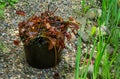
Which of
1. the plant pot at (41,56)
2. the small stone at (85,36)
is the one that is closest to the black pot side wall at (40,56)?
the plant pot at (41,56)

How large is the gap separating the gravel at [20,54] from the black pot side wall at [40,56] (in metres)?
0.05

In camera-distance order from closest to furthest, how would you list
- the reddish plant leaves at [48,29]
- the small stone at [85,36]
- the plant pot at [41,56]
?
1. the reddish plant leaves at [48,29]
2. the plant pot at [41,56]
3. the small stone at [85,36]

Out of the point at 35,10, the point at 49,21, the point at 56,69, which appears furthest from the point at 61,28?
the point at 35,10

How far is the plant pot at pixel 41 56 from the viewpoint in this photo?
9.55ft

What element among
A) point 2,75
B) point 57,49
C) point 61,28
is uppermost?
point 61,28

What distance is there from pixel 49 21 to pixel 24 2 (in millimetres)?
1189

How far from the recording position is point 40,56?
297 centimetres

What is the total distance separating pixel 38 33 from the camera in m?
2.84

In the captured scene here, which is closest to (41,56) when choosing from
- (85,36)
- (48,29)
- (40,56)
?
(40,56)

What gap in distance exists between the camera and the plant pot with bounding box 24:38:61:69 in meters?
2.91

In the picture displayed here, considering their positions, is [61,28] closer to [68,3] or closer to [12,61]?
[12,61]

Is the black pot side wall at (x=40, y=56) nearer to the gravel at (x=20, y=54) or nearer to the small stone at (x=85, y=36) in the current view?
the gravel at (x=20, y=54)

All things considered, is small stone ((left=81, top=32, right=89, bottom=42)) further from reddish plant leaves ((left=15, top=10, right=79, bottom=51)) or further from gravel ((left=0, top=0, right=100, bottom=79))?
reddish plant leaves ((left=15, top=10, right=79, bottom=51))

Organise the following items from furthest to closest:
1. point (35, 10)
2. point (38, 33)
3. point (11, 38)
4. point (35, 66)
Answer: point (35, 10)
point (11, 38)
point (35, 66)
point (38, 33)
